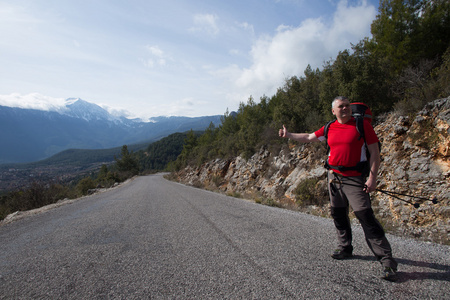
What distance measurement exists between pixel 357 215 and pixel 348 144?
0.89m

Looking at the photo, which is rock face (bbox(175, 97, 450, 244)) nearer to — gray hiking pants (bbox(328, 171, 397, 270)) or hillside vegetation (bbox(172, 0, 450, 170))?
hillside vegetation (bbox(172, 0, 450, 170))

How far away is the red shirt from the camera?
273 cm

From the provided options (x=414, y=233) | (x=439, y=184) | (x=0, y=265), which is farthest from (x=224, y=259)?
(x=439, y=184)

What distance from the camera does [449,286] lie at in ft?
6.85

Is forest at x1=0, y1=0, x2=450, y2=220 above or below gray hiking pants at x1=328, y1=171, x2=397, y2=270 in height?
above

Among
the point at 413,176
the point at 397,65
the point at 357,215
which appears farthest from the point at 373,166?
the point at 397,65

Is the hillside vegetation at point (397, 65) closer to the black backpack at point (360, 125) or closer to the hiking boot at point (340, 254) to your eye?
the black backpack at point (360, 125)

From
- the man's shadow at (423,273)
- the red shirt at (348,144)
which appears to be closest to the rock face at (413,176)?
the man's shadow at (423,273)

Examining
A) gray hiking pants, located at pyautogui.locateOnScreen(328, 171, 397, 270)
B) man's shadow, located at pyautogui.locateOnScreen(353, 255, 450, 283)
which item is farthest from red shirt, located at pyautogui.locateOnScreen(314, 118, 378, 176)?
man's shadow, located at pyautogui.locateOnScreen(353, 255, 450, 283)

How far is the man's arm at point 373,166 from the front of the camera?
2.60m

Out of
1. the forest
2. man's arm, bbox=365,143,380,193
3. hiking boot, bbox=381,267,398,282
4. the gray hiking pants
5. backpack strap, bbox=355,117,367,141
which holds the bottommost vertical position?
hiking boot, bbox=381,267,398,282

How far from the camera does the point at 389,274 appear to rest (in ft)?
7.43

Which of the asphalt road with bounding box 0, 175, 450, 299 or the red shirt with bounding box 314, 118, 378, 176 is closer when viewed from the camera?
the asphalt road with bounding box 0, 175, 450, 299

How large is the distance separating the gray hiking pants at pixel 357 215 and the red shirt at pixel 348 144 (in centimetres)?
15
